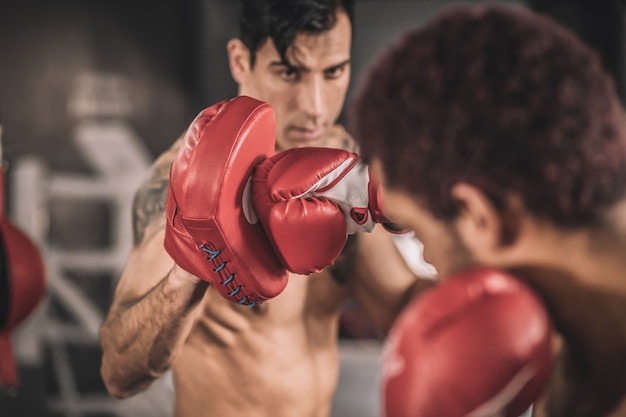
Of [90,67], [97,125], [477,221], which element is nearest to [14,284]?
[97,125]

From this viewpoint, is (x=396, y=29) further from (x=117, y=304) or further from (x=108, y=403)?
(x=117, y=304)

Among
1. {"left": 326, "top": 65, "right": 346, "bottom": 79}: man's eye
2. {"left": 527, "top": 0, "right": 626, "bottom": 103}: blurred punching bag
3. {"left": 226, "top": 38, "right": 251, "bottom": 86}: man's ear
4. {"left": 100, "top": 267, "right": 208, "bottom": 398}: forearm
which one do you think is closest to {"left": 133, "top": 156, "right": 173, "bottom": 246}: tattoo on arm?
{"left": 100, "top": 267, "right": 208, "bottom": 398}: forearm

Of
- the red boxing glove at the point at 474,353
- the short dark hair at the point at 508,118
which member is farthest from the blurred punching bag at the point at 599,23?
the red boxing glove at the point at 474,353

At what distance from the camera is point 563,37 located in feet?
2.64

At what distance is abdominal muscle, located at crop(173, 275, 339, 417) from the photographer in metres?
1.70

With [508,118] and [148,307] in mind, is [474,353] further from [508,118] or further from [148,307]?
[148,307]

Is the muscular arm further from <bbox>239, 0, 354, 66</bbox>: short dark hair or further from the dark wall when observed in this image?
the dark wall

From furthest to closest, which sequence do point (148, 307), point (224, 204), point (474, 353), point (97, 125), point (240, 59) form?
point (97, 125)
point (240, 59)
point (148, 307)
point (224, 204)
point (474, 353)

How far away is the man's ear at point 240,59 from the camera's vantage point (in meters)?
1.79

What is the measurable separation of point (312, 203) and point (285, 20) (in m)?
0.69

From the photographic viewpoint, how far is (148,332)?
4.54ft

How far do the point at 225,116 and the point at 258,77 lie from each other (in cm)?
67

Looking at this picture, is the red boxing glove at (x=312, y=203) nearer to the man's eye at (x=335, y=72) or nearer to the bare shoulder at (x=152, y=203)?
the bare shoulder at (x=152, y=203)

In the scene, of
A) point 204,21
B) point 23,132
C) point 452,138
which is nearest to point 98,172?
point 23,132
